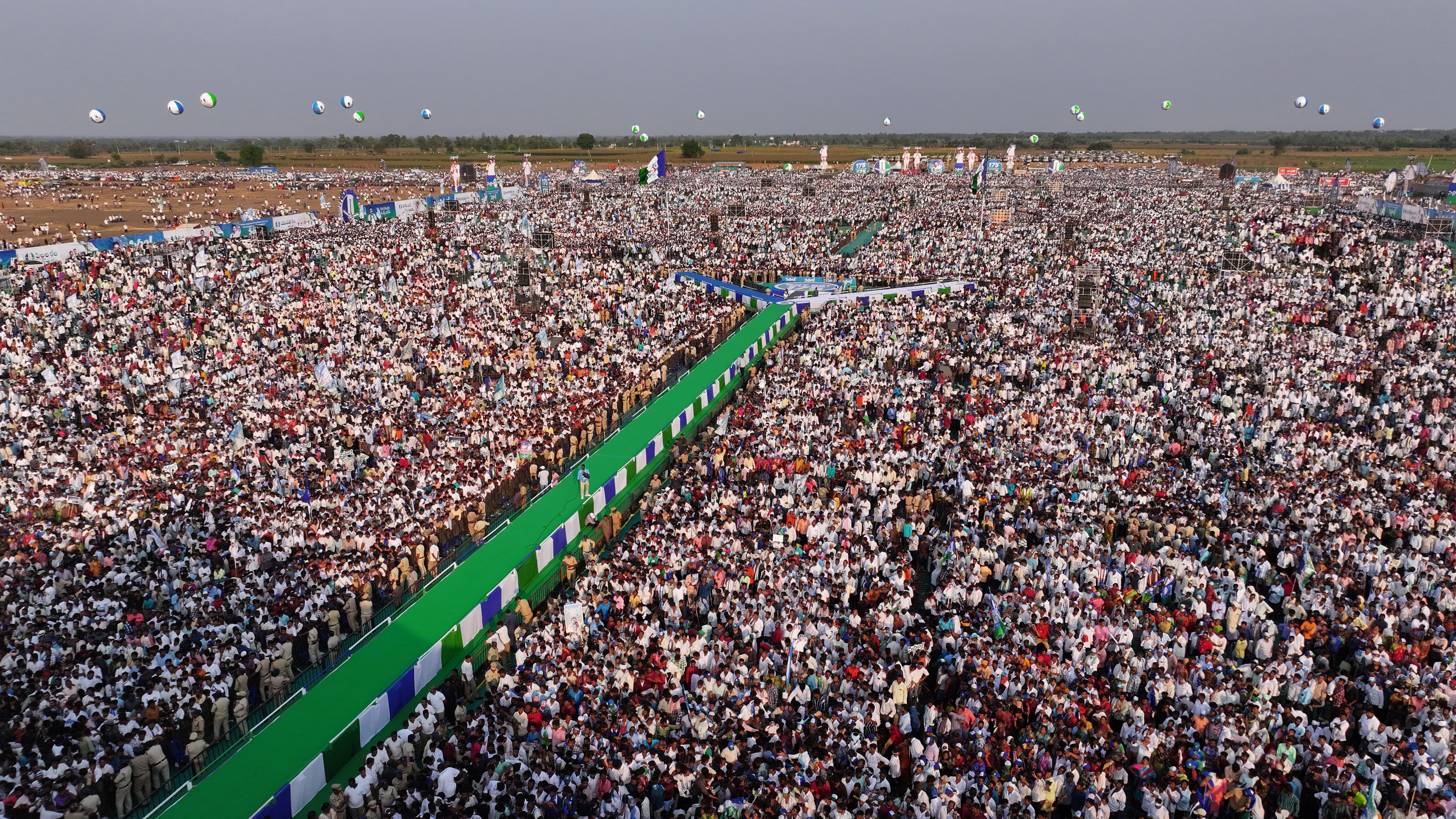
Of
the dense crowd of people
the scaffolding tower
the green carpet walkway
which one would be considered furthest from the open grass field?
the scaffolding tower

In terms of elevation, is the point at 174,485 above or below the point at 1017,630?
above

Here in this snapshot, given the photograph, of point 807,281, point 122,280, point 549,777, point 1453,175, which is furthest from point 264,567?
point 1453,175

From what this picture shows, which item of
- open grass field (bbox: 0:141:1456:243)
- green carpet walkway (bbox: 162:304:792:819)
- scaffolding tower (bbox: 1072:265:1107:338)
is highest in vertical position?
open grass field (bbox: 0:141:1456:243)

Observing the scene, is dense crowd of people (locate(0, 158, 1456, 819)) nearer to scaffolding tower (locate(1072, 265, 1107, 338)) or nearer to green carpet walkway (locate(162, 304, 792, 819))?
scaffolding tower (locate(1072, 265, 1107, 338))

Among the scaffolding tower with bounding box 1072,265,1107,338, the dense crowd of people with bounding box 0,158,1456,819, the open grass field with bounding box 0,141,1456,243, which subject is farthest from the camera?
the open grass field with bounding box 0,141,1456,243

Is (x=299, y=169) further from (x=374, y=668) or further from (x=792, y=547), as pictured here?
(x=792, y=547)

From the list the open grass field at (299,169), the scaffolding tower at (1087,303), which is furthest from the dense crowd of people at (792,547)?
the open grass field at (299,169)

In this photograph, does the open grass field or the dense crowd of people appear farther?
the open grass field

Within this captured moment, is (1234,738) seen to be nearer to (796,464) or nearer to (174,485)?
(796,464)
